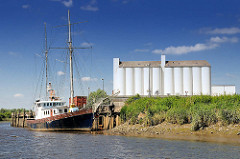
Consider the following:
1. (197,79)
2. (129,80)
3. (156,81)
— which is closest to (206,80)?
(197,79)

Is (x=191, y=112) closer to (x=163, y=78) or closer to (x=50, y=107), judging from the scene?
(x=50, y=107)

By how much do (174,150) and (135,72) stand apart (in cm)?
6751

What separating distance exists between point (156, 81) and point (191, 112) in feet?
179

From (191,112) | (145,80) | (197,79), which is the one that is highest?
(197,79)

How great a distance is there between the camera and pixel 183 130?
33062 mm

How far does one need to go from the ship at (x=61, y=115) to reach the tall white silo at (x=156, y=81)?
40623 millimetres

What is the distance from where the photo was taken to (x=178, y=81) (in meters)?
88.1

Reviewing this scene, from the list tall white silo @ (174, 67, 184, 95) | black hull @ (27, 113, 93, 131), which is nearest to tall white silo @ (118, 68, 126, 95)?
tall white silo @ (174, 67, 184, 95)

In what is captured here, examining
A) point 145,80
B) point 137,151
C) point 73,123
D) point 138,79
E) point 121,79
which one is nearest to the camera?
point 137,151

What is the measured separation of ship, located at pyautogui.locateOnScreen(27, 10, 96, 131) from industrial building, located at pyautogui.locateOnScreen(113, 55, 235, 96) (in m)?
36.5

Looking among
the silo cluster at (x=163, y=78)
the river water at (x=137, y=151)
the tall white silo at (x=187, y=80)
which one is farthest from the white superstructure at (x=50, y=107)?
the tall white silo at (x=187, y=80)

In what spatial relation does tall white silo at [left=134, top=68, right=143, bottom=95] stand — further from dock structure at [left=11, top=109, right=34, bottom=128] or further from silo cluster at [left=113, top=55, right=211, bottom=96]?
dock structure at [left=11, top=109, right=34, bottom=128]

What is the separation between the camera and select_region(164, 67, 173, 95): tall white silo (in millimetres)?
87562

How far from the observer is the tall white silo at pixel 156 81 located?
88.2 metres
